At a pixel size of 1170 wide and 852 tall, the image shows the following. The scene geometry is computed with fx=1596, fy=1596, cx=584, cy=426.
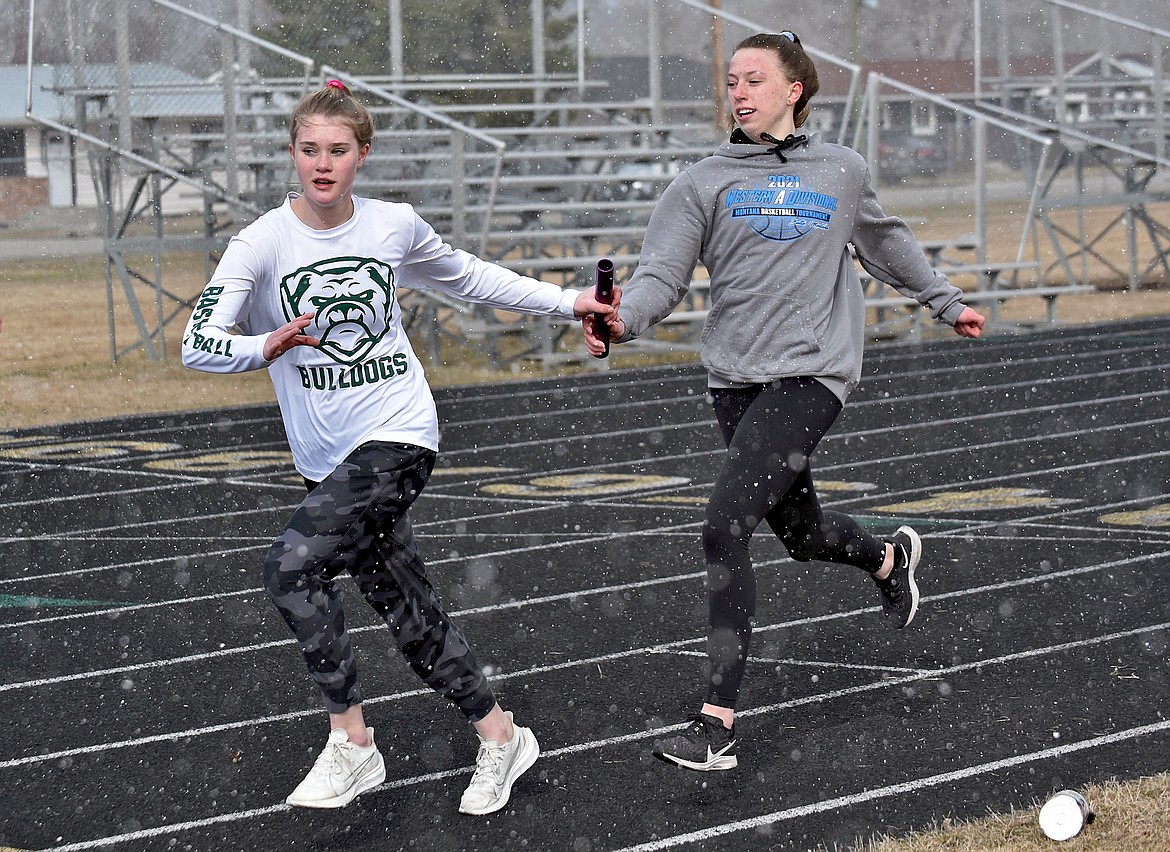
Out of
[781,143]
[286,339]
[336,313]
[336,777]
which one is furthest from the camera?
[781,143]

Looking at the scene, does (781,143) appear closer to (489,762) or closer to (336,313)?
(336,313)

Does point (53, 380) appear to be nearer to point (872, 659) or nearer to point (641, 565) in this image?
point (641, 565)

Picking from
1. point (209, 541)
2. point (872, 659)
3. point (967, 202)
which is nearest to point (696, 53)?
point (967, 202)

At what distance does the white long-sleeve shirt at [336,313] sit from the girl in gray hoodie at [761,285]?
21.4 inches

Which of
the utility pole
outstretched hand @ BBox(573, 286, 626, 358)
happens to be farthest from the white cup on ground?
the utility pole

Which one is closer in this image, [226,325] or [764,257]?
[226,325]

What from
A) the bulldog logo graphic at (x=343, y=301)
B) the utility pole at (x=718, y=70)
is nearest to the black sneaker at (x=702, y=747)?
the bulldog logo graphic at (x=343, y=301)

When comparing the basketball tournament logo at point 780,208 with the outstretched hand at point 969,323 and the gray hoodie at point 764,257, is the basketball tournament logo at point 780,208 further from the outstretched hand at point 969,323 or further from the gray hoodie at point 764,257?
the outstretched hand at point 969,323

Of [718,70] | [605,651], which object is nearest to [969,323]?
[605,651]

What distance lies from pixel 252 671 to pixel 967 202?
18.9 metres

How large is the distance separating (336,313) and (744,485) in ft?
3.99

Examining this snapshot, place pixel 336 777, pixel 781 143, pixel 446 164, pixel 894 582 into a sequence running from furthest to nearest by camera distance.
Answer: pixel 446 164 → pixel 894 582 → pixel 781 143 → pixel 336 777

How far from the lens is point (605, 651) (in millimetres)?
5434

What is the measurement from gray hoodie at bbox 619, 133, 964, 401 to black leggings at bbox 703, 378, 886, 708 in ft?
0.23
